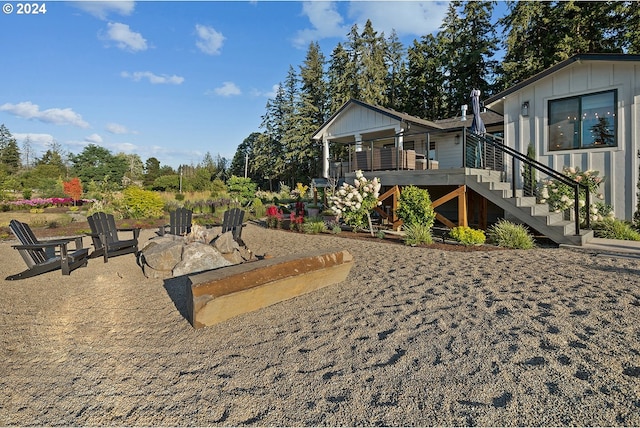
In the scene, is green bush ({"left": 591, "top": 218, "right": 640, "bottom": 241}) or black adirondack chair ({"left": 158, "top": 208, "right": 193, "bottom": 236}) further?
black adirondack chair ({"left": 158, "top": 208, "right": 193, "bottom": 236})

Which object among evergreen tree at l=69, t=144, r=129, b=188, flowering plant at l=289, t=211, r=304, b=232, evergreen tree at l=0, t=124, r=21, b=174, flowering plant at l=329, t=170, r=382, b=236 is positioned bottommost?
flowering plant at l=289, t=211, r=304, b=232

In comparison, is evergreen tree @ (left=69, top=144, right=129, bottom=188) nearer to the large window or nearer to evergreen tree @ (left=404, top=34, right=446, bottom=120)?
evergreen tree @ (left=404, top=34, right=446, bottom=120)

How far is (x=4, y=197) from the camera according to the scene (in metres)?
20.1

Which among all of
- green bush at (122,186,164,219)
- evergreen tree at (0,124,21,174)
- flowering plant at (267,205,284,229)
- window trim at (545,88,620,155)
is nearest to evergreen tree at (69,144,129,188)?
evergreen tree at (0,124,21,174)

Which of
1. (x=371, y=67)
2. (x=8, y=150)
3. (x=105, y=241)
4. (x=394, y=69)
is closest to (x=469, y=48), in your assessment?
Answer: (x=371, y=67)

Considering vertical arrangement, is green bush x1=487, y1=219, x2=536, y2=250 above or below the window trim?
below

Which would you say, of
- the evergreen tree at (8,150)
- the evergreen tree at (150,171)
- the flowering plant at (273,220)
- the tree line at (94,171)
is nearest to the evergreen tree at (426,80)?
the tree line at (94,171)

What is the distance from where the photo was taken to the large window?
915cm

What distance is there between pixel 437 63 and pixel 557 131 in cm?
2313

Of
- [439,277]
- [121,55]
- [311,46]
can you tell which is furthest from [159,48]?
[311,46]

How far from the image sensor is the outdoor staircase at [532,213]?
24.8ft

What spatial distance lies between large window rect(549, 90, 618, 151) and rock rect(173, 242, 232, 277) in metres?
10.2

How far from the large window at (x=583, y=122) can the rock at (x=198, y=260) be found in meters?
10.2

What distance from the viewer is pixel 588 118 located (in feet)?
31.0
